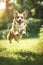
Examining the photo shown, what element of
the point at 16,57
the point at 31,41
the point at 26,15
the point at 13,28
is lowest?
the point at 16,57

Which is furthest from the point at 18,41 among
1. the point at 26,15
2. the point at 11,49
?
the point at 26,15

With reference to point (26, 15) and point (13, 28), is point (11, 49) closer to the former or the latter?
point (13, 28)

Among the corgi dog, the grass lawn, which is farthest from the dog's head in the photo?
the grass lawn

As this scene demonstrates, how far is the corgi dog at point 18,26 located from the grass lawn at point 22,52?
0.15 ft

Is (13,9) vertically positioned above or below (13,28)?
above

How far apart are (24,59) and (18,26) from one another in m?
0.29

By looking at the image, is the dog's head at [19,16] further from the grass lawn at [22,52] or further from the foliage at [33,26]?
the grass lawn at [22,52]

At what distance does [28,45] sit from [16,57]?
0.15 m

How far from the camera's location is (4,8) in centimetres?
122

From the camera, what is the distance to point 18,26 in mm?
1206

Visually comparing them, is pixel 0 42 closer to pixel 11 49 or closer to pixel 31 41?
pixel 11 49

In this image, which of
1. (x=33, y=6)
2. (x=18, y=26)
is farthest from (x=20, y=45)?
(x=33, y=6)

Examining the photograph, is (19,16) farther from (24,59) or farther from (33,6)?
(24,59)

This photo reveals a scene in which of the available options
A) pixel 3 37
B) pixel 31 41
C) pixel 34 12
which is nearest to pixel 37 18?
pixel 34 12
